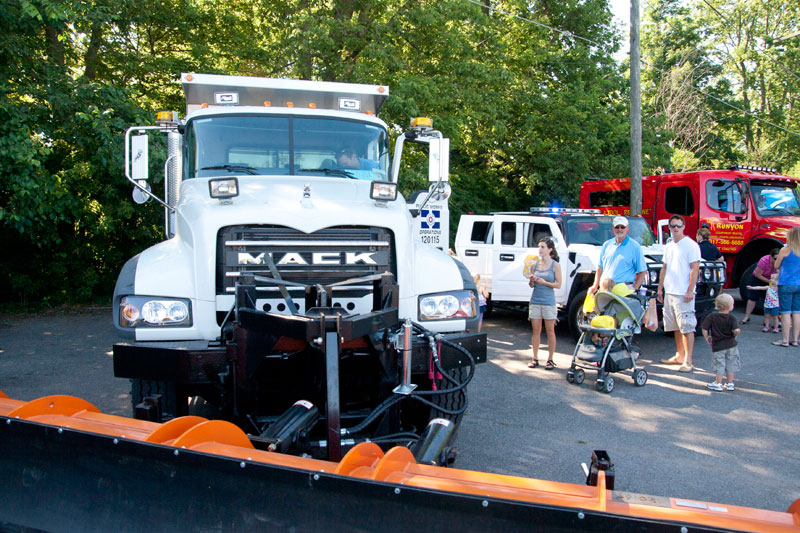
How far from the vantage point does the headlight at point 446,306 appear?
463cm

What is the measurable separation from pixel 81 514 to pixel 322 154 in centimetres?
339

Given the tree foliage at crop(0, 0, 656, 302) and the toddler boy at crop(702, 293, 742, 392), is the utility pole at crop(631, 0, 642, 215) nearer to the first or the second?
the tree foliage at crop(0, 0, 656, 302)

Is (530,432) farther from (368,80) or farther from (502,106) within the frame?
(502,106)

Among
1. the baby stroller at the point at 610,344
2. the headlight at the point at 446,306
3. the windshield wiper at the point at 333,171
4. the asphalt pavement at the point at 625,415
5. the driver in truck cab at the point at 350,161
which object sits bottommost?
the asphalt pavement at the point at 625,415

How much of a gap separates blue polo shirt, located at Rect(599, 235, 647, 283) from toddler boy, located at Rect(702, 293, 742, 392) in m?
1.19

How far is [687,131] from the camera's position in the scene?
29547 mm

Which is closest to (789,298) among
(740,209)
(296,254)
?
(740,209)

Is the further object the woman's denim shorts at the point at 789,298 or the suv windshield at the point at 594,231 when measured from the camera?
the suv windshield at the point at 594,231

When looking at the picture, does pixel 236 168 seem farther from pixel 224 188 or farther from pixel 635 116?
pixel 635 116

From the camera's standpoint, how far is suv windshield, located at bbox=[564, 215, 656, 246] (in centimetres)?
1087

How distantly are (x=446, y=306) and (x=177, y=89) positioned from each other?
1203 centimetres

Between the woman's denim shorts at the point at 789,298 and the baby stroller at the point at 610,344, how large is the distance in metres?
3.48

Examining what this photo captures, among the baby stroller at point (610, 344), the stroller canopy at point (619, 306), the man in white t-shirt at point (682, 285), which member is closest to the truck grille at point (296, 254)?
the baby stroller at point (610, 344)

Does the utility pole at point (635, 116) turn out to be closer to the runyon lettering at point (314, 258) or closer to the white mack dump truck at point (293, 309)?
the white mack dump truck at point (293, 309)
